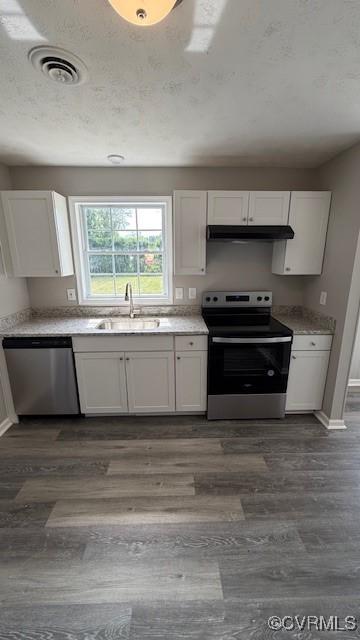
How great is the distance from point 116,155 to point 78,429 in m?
2.56

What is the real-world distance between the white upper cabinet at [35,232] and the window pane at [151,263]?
812 millimetres

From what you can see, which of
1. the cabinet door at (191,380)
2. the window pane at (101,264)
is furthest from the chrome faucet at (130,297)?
the cabinet door at (191,380)

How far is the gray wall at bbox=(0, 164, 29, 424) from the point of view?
2.34 meters

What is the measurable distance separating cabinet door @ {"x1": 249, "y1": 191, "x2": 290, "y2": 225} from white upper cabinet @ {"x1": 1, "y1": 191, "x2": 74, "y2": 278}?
6.04 feet

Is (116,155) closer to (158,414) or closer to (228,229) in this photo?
(228,229)

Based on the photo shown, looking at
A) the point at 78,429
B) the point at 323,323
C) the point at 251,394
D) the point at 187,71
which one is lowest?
the point at 78,429

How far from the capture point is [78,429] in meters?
2.33

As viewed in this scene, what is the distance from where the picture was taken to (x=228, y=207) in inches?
91.3

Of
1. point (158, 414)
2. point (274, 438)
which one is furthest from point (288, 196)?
point (158, 414)

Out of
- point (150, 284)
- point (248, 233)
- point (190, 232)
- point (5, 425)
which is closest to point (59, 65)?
point (190, 232)

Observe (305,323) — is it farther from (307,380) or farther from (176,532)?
(176,532)

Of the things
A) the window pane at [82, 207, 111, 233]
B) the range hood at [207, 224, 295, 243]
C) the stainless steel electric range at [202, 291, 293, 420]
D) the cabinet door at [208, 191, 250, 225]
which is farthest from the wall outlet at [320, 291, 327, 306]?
the window pane at [82, 207, 111, 233]

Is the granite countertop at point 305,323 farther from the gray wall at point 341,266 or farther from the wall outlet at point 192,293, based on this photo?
the wall outlet at point 192,293

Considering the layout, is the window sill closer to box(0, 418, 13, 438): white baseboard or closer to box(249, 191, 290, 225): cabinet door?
box(249, 191, 290, 225): cabinet door
